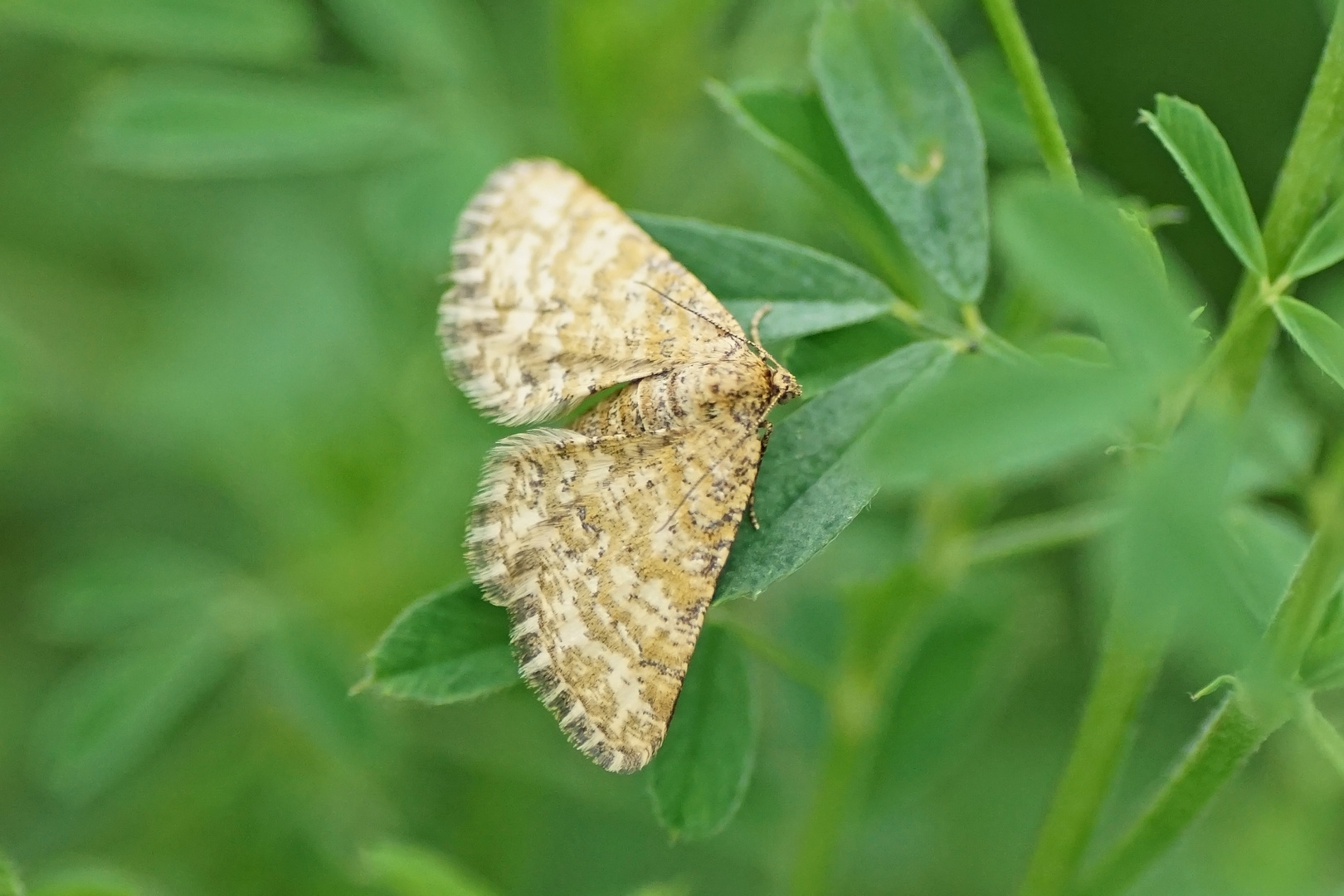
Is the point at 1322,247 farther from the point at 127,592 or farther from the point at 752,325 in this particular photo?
the point at 127,592

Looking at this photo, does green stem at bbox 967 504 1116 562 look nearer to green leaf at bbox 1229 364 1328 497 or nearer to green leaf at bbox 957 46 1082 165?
green leaf at bbox 1229 364 1328 497

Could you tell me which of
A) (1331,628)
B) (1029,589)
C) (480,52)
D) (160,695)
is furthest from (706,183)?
(1331,628)

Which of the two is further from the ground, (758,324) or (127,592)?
(758,324)

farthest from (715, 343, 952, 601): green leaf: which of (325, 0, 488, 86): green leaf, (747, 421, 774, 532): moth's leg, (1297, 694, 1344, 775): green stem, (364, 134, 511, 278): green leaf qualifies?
(325, 0, 488, 86): green leaf

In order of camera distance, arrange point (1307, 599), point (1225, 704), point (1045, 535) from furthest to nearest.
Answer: point (1045, 535) < point (1225, 704) < point (1307, 599)

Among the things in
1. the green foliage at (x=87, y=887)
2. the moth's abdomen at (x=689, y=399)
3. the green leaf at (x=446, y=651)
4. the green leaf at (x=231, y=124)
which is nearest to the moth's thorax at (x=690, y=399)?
the moth's abdomen at (x=689, y=399)

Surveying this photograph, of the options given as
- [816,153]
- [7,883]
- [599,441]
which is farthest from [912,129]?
[7,883]
